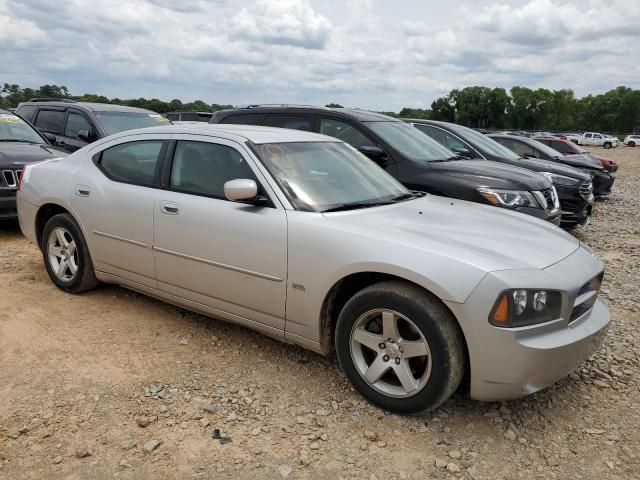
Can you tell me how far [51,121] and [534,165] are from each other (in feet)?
27.4

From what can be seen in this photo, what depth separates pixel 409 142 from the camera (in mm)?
6508

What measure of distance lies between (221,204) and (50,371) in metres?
1.52

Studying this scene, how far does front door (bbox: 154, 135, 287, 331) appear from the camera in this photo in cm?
334

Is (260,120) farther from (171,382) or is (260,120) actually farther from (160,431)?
(160,431)

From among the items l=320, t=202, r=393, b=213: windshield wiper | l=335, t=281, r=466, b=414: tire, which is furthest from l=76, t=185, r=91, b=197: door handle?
l=335, t=281, r=466, b=414: tire

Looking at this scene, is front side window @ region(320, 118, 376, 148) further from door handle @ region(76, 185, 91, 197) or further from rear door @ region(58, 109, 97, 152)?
rear door @ region(58, 109, 97, 152)

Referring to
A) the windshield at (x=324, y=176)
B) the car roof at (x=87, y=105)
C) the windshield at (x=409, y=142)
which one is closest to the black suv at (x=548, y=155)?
the windshield at (x=409, y=142)

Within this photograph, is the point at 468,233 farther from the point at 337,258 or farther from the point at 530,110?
the point at 530,110

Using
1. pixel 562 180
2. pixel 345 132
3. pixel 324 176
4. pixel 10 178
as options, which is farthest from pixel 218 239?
pixel 562 180

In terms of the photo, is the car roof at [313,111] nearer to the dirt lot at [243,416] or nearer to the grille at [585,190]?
the dirt lot at [243,416]

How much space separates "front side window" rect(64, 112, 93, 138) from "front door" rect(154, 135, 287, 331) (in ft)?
18.5

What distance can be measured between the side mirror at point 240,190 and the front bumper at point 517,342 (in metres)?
1.40

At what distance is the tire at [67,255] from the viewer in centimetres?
455

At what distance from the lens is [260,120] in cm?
685
